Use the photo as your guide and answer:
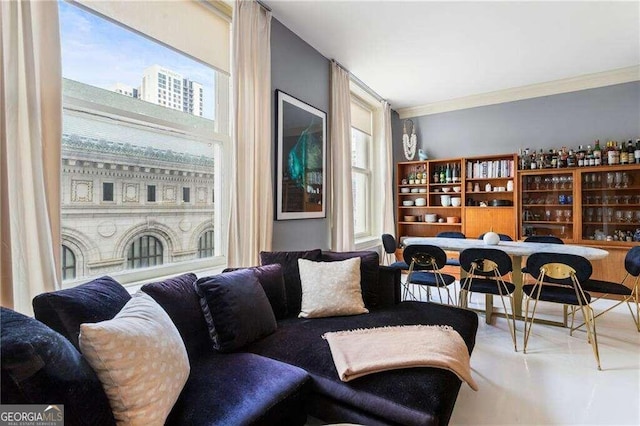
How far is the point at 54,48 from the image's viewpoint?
5.34 feet

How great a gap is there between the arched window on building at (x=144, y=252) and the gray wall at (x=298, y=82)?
111cm

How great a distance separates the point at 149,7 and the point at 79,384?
227cm

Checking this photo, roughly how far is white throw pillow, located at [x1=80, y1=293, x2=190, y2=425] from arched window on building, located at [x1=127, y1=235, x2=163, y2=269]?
3.30 ft

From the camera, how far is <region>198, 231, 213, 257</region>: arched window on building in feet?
8.68

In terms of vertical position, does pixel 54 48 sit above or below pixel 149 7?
below

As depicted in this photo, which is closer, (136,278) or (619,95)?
(136,278)

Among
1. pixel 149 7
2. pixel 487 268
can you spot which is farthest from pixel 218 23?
pixel 487 268

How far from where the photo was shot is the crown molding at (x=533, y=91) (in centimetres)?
426

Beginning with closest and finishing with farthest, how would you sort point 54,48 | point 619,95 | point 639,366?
1. point 54,48
2. point 639,366
3. point 619,95

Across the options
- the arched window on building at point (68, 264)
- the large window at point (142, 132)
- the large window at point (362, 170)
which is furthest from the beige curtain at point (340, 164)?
the arched window on building at point (68, 264)

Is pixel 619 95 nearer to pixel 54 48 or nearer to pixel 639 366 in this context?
pixel 639 366

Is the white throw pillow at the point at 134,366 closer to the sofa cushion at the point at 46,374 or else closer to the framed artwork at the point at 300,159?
the sofa cushion at the point at 46,374

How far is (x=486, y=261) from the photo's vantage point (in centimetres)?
291

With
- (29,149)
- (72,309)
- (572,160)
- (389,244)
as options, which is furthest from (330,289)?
(572,160)
